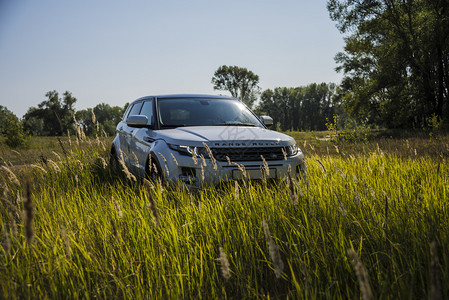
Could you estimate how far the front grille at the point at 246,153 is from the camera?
396cm

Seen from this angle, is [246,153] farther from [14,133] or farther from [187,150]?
[14,133]

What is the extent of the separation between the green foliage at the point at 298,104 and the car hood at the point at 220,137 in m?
111

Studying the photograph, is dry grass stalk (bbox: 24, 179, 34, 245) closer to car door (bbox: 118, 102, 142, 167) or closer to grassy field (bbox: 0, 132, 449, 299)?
grassy field (bbox: 0, 132, 449, 299)

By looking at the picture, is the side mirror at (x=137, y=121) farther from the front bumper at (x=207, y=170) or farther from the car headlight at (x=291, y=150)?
the car headlight at (x=291, y=150)

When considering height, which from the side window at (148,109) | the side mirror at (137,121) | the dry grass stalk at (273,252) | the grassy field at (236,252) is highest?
the side window at (148,109)

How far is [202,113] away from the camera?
5.46 metres

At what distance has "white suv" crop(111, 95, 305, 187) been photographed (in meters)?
3.83

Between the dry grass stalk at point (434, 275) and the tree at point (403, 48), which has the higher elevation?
the tree at point (403, 48)

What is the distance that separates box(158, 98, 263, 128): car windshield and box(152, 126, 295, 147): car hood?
40cm

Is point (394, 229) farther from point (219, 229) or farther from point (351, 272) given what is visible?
point (219, 229)

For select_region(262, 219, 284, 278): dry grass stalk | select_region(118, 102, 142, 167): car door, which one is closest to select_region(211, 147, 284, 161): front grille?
select_region(118, 102, 142, 167): car door

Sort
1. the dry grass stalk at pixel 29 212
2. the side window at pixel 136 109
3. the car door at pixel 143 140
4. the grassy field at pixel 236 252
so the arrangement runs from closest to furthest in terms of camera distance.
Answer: the dry grass stalk at pixel 29 212 < the grassy field at pixel 236 252 < the car door at pixel 143 140 < the side window at pixel 136 109

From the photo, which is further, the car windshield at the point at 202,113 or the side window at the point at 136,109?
the side window at the point at 136,109

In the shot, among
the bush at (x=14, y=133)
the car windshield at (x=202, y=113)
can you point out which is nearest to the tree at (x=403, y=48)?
the car windshield at (x=202, y=113)
